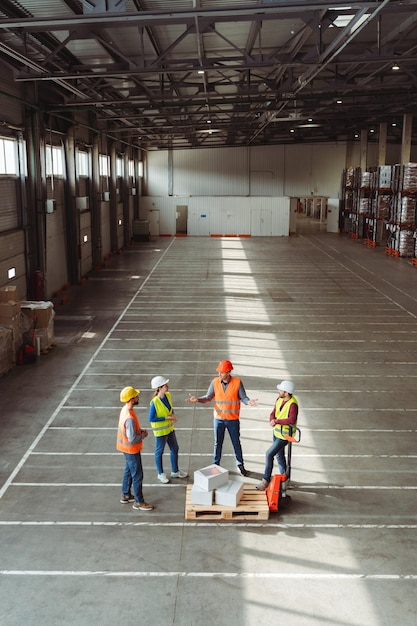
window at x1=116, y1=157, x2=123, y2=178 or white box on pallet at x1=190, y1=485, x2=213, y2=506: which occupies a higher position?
window at x1=116, y1=157, x2=123, y2=178

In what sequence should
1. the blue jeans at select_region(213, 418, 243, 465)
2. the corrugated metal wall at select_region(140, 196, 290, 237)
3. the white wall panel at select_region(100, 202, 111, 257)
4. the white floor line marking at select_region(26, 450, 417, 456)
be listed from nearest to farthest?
1. the blue jeans at select_region(213, 418, 243, 465)
2. the white floor line marking at select_region(26, 450, 417, 456)
3. the white wall panel at select_region(100, 202, 111, 257)
4. the corrugated metal wall at select_region(140, 196, 290, 237)

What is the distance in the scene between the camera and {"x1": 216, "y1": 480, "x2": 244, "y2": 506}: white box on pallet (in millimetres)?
7820

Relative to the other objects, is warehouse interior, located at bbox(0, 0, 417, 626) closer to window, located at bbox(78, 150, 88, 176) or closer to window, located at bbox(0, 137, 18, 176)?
window, located at bbox(0, 137, 18, 176)

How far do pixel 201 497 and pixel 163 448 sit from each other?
1050mm

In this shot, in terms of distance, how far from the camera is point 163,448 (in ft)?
28.2

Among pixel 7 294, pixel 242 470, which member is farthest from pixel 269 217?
pixel 242 470

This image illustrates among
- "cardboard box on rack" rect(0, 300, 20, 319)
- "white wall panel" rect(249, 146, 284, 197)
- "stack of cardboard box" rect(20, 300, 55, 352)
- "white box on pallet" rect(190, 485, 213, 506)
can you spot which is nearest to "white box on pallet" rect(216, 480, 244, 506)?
"white box on pallet" rect(190, 485, 213, 506)

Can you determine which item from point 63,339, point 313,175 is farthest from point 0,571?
point 313,175

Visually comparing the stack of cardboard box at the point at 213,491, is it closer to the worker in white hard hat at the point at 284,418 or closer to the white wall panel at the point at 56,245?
the worker in white hard hat at the point at 284,418

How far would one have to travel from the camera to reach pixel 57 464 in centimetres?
948

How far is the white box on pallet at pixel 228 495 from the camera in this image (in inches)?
308

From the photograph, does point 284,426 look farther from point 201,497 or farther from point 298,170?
point 298,170

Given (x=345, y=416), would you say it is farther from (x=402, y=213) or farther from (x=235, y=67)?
(x=402, y=213)

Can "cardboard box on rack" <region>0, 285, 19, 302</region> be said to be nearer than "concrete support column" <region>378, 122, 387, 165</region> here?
Yes
